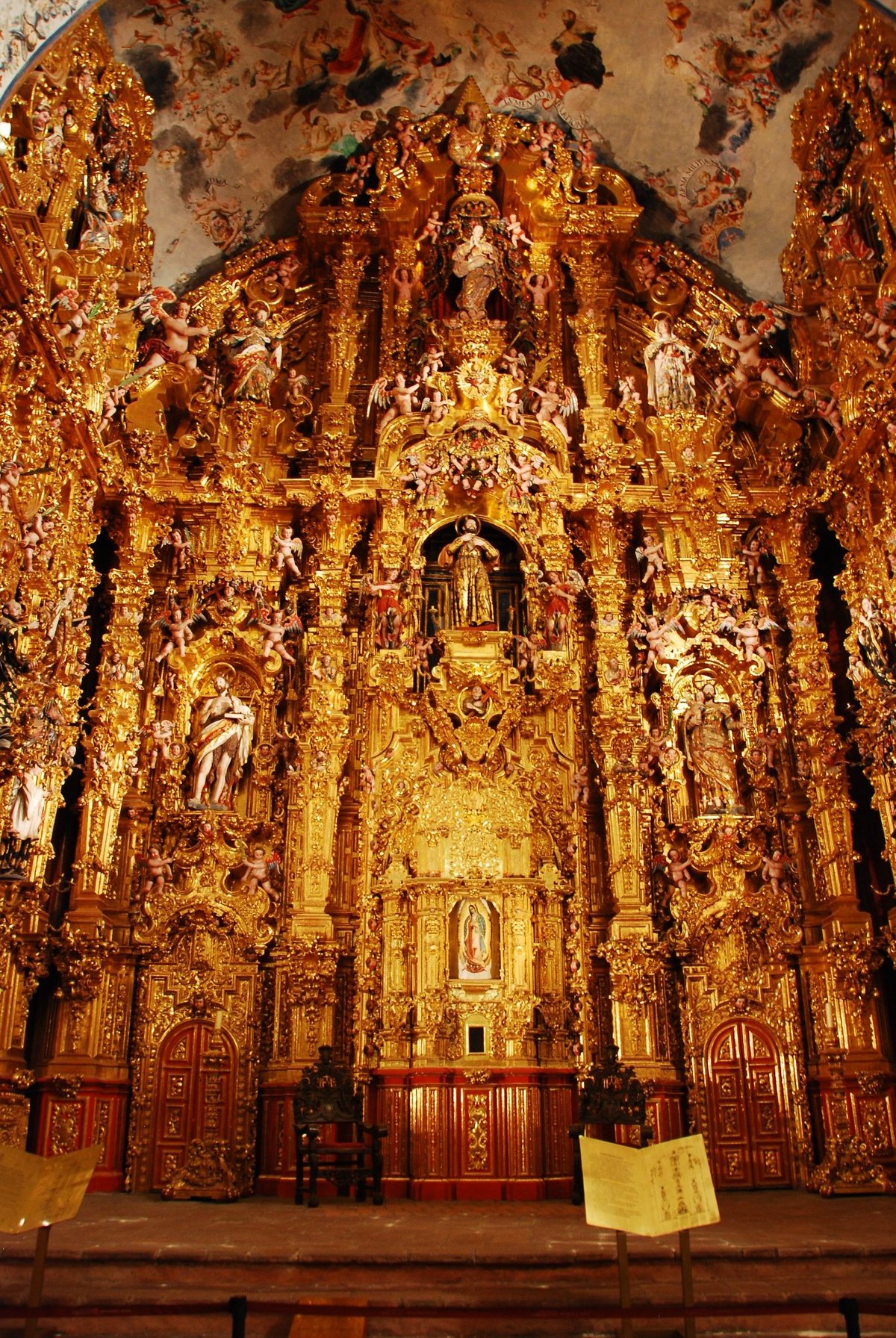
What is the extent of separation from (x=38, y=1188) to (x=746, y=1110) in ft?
29.1

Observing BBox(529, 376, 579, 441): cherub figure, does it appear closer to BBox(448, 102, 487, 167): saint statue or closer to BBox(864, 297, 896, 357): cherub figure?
BBox(448, 102, 487, 167): saint statue

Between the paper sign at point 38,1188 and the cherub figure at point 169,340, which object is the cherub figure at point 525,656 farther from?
the paper sign at point 38,1188

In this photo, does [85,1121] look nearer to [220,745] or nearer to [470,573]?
[220,745]

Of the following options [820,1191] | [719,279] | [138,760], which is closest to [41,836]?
[138,760]

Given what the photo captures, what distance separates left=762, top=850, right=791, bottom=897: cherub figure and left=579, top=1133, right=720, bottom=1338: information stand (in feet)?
26.6

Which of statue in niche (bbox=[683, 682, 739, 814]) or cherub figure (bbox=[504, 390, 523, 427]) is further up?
cherub figure (bbox=[504, 390, 523, 427])

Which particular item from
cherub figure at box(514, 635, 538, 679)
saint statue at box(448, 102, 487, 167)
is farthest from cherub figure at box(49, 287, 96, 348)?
saint statue at box(448, 102, 487, 167)

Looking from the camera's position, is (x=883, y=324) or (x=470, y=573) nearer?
(x=883, y=324)

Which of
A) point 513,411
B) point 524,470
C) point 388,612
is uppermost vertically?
point 513,411

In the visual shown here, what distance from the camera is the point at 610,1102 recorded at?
10539 mm

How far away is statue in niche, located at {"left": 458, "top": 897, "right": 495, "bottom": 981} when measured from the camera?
12.2m

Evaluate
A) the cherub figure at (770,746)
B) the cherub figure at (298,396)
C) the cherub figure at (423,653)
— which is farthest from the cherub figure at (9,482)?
the cherub figure at (770,746)

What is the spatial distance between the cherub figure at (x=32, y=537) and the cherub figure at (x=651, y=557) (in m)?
7.15

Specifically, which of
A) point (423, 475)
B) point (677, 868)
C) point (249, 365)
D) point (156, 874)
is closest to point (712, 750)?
point (677, 868)
